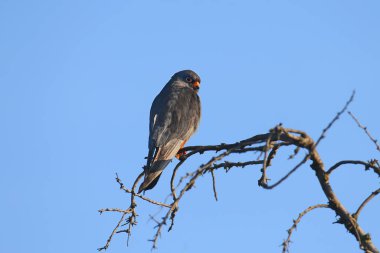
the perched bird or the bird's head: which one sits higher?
the bird's head

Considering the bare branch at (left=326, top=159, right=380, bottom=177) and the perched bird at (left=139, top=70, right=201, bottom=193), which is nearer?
the bare branch at (left=326, top=159, right=380, bottom=177)

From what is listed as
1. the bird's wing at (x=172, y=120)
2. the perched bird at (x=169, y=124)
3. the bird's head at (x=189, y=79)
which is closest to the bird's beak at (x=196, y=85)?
the bird's head at (x=189, y=79)

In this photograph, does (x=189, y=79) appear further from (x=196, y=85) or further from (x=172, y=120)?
(x=172, y=120)

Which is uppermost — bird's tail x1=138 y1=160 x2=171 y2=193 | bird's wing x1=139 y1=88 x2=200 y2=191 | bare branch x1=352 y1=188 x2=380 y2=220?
bird's wing x1=139 y1=88 x2=200 y2=191

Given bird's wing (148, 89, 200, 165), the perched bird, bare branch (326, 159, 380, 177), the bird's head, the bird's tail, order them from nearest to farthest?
bare branch (326, 159, 380, 177)
the bird's tail
the perched bird
bird's wing (148, 89, 200, 165)
the bird's head

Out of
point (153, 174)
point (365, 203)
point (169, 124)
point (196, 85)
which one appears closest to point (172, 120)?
point (169, 124)

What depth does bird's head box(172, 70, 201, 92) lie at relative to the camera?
8195 millimetres

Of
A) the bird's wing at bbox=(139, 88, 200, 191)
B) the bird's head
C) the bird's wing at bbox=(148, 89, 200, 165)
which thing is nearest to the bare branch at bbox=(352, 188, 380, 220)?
the bird's wing at bbox=(139, 88, 200, 191)

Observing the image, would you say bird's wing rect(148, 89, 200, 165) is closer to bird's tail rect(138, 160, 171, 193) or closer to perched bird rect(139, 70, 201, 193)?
perched bird rect(139, 70, 201, 193)

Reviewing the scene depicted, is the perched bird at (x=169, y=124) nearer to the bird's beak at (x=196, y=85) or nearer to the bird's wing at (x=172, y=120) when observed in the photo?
the bird's wing at (x=172, y=120)

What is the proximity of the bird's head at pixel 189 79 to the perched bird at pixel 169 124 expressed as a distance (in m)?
0.16

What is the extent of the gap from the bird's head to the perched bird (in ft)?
0.52

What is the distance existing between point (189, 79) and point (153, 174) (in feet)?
8.78

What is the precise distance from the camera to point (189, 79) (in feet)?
27.1
